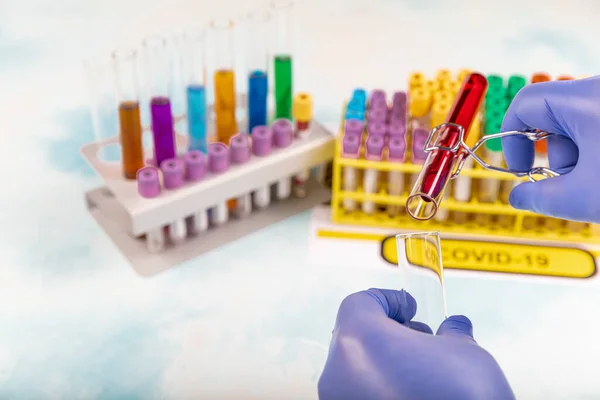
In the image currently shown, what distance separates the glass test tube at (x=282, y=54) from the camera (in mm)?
2139

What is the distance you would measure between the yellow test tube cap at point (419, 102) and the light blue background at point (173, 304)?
433mm

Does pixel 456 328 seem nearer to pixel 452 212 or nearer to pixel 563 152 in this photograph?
pixel 563 152

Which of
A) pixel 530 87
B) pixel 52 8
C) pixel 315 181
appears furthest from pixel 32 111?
pixel 530 87

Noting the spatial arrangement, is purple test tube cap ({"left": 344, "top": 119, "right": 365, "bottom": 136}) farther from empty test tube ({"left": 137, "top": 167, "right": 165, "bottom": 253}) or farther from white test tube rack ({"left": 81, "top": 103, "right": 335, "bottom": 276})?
empty test tube ({"left": 137, "top": 167, "right": 165, "bottom": 253})

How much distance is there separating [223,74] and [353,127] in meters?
0.37

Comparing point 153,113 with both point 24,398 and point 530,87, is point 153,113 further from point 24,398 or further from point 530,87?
point 530,87

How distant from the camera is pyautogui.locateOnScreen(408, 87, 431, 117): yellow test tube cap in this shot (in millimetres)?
2086

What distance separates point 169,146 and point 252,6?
123 cm

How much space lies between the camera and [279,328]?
1854 mm

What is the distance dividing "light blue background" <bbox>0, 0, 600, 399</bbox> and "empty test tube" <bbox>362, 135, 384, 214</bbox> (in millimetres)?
210

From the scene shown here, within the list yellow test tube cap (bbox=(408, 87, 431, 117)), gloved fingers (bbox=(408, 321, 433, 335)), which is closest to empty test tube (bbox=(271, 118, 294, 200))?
yellow test tube cap (bbox=(408, 87, 431, 117))

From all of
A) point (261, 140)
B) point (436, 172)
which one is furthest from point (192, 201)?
point (436, 172)

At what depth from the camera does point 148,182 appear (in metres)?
1.92

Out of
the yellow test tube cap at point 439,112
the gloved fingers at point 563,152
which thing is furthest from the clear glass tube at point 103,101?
the gloved fingers at point 563,152
